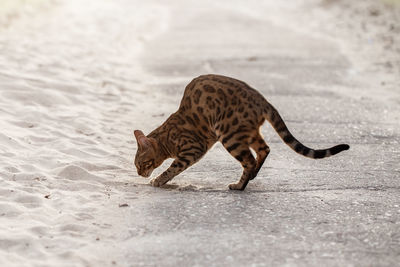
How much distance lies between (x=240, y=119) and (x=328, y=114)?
3306mm

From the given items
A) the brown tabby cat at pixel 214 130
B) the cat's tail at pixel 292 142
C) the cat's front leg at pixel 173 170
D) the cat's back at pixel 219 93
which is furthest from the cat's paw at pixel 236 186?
the cat's back at pixel 219 93

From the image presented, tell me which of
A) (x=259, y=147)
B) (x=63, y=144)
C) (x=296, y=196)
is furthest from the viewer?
(x=63, y=144)

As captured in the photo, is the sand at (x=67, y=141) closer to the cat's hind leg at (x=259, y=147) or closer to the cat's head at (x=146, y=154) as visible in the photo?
the cat's head at (x=146, y=154)

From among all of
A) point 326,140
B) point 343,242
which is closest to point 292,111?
point 326,140

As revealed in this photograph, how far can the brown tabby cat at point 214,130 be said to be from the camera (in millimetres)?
5672

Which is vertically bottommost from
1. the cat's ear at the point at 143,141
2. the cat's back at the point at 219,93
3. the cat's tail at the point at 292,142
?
the cat's ear at the point at 143,141

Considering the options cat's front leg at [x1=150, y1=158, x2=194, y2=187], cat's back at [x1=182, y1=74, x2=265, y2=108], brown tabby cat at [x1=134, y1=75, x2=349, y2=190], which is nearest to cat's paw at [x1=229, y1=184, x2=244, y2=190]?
brown tabby cat at [x1=134, y1=75, x2=349, y2=190]

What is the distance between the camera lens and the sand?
4567mm

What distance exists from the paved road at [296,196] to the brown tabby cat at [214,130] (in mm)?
245

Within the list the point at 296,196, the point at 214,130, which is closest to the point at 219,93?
the point at 214,130

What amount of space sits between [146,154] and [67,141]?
127cm

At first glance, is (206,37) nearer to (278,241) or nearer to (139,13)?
(139,13)

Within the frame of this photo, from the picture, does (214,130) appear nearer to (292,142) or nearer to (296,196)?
(292,142)

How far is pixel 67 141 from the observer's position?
691 centimetres
